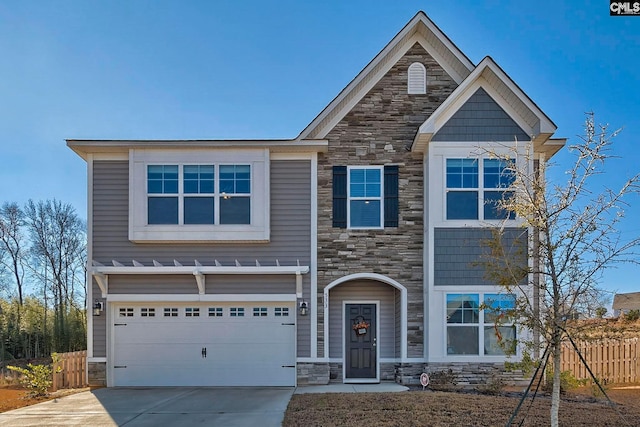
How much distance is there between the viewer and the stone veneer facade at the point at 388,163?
11.8 m

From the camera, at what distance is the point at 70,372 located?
11.6 meters

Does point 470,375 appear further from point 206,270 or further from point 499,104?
point 206,270

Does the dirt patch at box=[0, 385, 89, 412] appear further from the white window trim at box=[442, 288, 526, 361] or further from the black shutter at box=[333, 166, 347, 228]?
the white window trim at box=[442, 288, 526, 361]

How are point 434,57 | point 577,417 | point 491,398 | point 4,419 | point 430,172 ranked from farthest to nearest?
point 434,57
point 430,172
point 491,398
point 4,419
point 577,417

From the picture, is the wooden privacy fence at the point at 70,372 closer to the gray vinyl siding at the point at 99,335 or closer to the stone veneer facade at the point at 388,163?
the gray vinyl siding at the point at 99,335

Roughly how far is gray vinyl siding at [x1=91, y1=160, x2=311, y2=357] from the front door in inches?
43.9

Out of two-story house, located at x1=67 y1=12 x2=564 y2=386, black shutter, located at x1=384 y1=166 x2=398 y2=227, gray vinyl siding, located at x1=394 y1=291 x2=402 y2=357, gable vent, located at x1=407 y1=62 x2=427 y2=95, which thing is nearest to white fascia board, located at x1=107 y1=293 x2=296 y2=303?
two-story house, located at x1=67 y1=12 x2=564 y2=386

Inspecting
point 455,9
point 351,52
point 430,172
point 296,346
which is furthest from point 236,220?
point 455,9

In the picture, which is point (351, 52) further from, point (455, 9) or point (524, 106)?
point (524, 106)

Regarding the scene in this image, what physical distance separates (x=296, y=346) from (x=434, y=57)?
24.8ft

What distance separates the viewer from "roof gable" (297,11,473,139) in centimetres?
1184

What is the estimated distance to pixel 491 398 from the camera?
9.57 meters

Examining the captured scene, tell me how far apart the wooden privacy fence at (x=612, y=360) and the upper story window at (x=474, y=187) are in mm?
3659

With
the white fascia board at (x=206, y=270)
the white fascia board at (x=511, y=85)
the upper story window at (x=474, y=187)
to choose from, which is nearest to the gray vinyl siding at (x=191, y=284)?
the white fascia board at (x=206, y=270)
